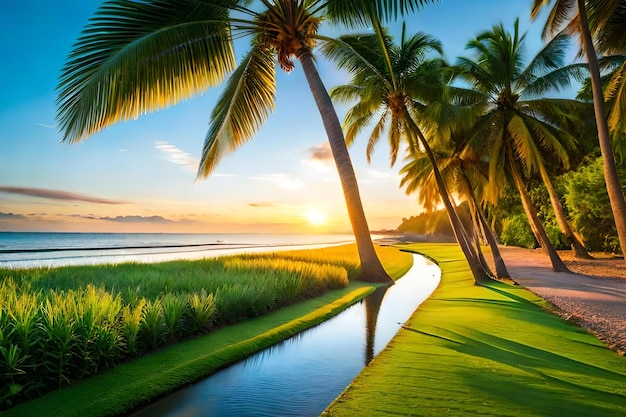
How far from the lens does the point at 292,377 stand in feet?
13.7

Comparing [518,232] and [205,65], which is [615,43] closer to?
[205,65]

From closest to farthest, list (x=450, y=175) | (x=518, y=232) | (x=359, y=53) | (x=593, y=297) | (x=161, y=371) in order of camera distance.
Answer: (x=161, y=371) < (x=593, y=297) < (x=359, y=53) < (x=450, y=175) < (x=518, y=232)

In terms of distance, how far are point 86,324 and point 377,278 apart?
357 inches

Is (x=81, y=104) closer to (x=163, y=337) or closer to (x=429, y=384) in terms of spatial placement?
(x=163, y=337)

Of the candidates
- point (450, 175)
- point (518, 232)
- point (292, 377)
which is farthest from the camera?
point (518, 232)

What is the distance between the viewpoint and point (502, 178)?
58.4 ft

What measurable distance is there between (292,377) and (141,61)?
698 centimetres

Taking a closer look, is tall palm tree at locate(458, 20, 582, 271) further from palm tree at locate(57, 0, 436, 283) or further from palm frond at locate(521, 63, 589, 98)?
palm tree at locate(57, 0, 436, 283)

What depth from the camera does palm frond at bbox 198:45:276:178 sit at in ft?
36.2

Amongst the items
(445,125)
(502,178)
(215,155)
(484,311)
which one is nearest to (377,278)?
(484,311)

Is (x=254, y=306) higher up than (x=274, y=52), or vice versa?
(x=274, y=52)

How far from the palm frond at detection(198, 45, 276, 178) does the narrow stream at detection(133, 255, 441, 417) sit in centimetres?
664

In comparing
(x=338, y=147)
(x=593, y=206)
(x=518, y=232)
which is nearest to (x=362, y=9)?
(x=338, y=147)

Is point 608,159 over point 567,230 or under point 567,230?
over
